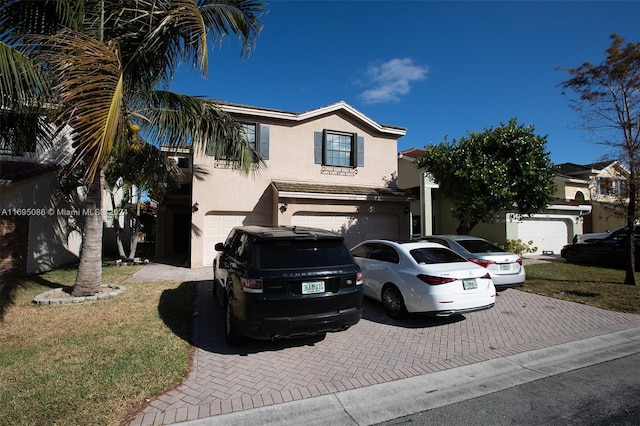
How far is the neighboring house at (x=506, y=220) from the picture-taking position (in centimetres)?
1716

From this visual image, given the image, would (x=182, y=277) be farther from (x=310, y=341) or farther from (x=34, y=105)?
(x=310, y=341)

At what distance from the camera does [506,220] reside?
16844mm

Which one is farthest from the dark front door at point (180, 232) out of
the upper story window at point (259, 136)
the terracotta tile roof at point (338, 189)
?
the terracotta tile roof at point (338, 189)

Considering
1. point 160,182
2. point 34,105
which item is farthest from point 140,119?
point 160,182

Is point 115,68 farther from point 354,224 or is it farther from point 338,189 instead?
point 354,224

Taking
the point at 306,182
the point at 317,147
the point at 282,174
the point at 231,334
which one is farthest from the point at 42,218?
the point at 231,334

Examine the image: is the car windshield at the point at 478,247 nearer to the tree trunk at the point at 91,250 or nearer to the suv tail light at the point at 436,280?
the suv tail light at the point at 436,280

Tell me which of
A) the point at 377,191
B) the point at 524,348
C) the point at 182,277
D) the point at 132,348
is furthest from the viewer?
the point at 377,191

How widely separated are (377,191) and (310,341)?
1016cm

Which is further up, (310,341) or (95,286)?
(95,286)

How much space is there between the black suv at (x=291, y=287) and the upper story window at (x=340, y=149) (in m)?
9.86

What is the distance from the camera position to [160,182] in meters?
11.3

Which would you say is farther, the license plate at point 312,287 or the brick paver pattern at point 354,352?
the license plate at point 312,287

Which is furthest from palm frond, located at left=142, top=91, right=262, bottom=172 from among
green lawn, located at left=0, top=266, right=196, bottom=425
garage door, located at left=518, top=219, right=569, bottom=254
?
garage door, located at left=518, top=219, right=569, bottom=254
